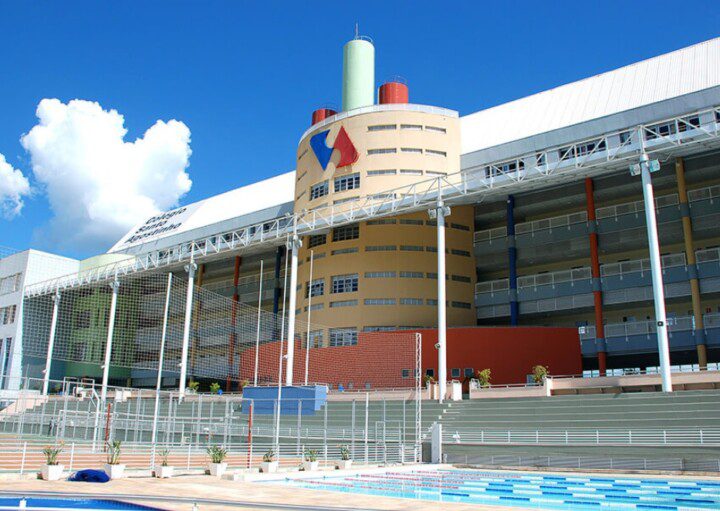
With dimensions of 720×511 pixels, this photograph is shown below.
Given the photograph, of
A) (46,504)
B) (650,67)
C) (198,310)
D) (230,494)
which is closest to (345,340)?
(198,310)

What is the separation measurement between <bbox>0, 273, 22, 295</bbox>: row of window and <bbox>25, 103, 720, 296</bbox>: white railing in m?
9.07

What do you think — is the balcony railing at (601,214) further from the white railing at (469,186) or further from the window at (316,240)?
the window at (316,240)

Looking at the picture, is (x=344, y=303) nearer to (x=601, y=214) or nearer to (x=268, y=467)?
(x=601, y=214)

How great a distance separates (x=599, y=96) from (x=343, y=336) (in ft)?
83.1

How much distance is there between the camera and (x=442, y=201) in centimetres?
3981

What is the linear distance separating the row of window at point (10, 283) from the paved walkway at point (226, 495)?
56.2 m

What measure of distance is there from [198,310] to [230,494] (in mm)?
48663

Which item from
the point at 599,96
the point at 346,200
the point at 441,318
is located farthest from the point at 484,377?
the point at 599,96

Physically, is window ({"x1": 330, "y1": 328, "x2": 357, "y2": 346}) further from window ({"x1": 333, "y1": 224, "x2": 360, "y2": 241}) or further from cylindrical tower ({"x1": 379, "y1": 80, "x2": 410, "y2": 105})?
cylindrical tower ({"x1": 379, "y1": 80, "x2": 410, "y2": 105})

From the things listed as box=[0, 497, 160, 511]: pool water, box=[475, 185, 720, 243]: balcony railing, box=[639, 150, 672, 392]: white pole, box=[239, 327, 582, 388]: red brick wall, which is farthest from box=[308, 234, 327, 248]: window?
box=[0, 497, 160, 511]: pool water

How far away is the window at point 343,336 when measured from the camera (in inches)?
1816

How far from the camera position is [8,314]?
2633 inches

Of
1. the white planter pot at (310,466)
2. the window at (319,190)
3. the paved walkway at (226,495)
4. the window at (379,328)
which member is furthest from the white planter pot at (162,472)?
the window at (319,190)

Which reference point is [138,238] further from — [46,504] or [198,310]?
[46,504]
